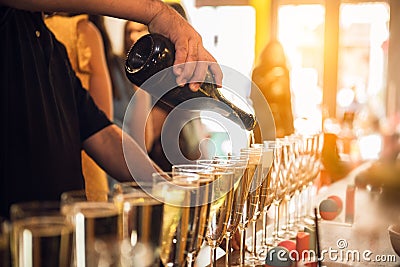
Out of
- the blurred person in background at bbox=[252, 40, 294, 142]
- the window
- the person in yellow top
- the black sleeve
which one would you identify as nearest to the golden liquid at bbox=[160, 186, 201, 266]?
the black sleeve

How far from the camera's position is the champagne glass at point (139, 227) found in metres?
0.73

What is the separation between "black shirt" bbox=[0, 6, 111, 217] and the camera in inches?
56.2

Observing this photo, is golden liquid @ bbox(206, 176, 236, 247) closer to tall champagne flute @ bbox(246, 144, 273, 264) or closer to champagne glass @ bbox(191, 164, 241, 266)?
champagne glass @ bbox(191, 164, 241, 266)

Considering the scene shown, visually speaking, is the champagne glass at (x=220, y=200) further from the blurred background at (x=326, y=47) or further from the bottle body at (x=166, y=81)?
the blurred background at (x=326, y=47)

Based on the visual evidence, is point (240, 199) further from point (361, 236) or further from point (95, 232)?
point (361, 236)

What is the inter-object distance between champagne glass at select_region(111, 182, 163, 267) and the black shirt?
0.72 m

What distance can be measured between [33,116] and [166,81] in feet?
1.44

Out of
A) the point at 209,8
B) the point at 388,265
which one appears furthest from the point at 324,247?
the point at 209,8

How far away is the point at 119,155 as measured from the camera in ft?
5.30

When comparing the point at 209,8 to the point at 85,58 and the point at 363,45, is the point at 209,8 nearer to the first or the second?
the point at 363,45

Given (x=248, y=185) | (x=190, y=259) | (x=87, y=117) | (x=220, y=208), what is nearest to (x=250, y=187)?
(x=248, y=185)

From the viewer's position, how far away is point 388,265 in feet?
3.75

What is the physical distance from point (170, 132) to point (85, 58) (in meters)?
0.82

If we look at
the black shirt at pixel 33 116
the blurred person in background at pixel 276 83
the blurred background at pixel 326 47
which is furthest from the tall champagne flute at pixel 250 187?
the blurred background at pixel 326 47
